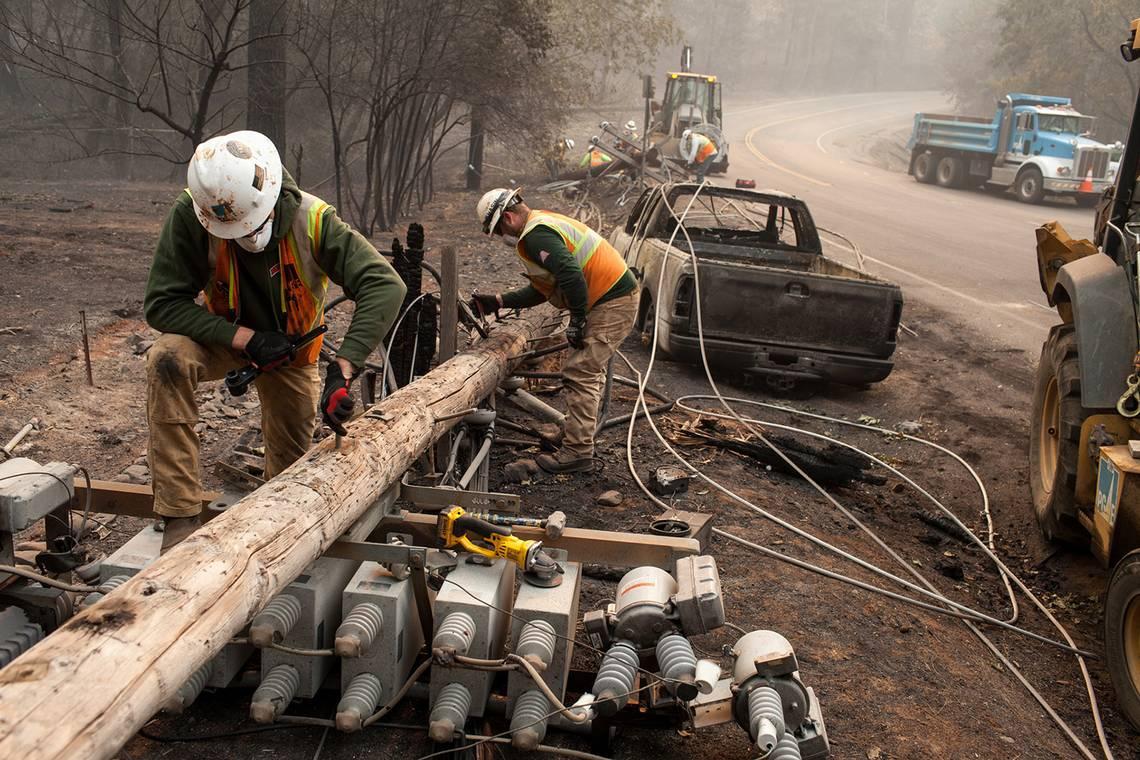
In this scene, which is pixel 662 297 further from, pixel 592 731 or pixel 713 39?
pixel 713 39

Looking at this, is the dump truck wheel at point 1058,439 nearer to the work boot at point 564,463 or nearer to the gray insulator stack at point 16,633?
the work boot at point 564,463

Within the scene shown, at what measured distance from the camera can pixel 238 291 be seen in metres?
4.25

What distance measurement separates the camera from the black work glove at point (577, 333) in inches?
247

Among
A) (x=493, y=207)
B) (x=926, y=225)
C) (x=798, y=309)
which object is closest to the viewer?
(x=493, y=207)

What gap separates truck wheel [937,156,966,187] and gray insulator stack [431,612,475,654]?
2611 cm

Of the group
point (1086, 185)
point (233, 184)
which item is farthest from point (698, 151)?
point (233, 184)

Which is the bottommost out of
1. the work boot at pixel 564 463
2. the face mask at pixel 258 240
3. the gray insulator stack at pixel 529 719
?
the work boot at pixel 564 463

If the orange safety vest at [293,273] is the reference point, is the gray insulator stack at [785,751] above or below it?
below

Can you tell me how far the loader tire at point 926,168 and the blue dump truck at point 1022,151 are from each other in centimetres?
3

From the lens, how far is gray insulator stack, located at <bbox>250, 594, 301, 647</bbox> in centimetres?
334

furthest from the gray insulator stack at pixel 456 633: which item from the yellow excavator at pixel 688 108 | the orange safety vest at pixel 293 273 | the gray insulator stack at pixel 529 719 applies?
the yellow excavator at pixel 688 108

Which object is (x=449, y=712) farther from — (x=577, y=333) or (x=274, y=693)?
(x=577, y=333)

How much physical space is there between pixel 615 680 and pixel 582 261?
3.35 m

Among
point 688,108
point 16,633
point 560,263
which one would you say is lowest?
point 16,633
